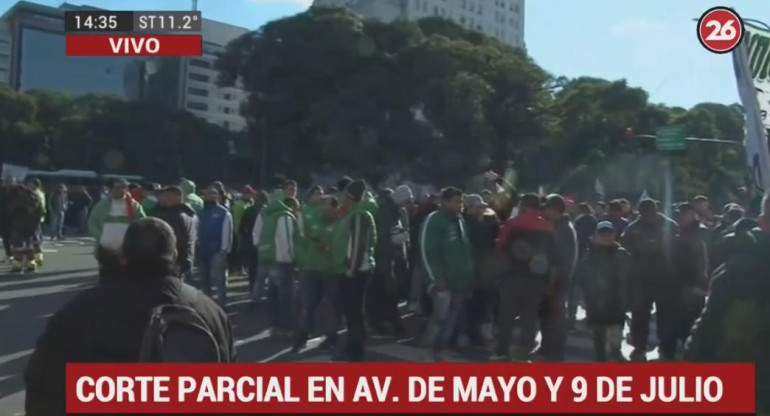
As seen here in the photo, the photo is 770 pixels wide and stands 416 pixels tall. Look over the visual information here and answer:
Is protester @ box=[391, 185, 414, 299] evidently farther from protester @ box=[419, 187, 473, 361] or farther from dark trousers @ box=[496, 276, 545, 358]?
dark trousers @ box=[496, 276, 545, 358]

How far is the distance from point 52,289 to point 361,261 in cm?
776

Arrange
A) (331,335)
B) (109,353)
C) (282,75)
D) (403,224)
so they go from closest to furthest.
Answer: (109,353), (331,335), (403,224), (282,75)

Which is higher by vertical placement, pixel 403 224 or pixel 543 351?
pixel 403 224

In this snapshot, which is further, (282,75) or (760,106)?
(282,75)

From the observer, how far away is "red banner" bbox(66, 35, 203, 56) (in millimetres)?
14867

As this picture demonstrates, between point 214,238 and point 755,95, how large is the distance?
642 cm

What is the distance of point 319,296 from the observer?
425 inches

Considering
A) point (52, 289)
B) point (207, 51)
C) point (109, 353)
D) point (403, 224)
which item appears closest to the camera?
point (109, 353)

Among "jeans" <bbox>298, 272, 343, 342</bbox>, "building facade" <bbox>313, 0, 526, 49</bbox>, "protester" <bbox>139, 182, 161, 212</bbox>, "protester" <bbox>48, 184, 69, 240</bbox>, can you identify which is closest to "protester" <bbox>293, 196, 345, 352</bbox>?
"jeans" <bbox>298, 272, 343, 342</bbox>

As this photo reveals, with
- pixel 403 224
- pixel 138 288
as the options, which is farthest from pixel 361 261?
pixel 138 288

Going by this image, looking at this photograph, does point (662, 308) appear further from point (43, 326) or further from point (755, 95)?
point (43, 326)

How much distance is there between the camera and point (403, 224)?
12.8 metres

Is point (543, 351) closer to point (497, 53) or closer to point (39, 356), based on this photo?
point (39, 356)
